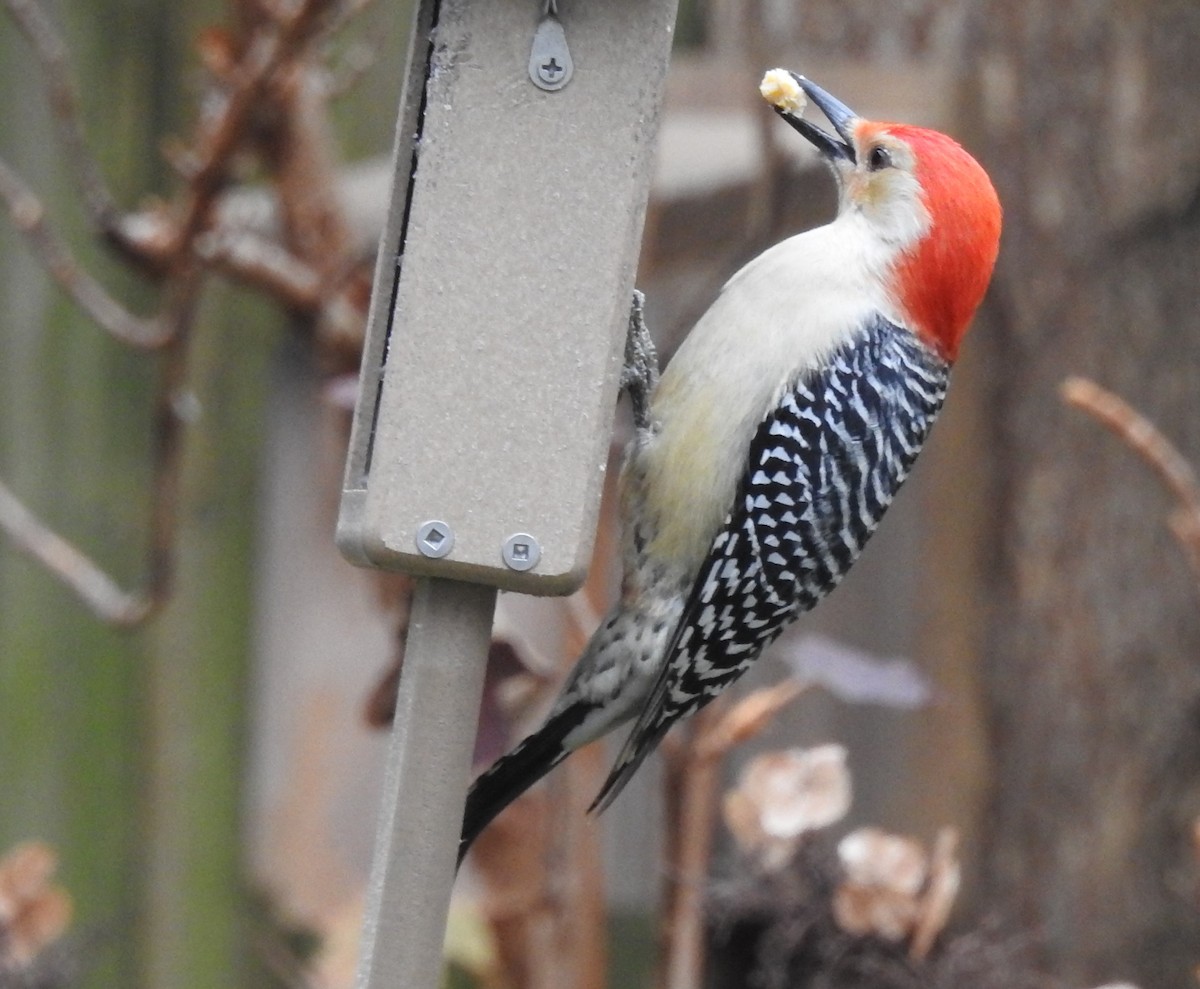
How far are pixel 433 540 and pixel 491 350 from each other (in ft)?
0.72

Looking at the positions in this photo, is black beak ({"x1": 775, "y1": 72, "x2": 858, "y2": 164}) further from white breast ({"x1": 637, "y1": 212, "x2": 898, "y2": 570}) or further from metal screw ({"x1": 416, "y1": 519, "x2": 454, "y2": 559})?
metal screw ({"x1": 416, "y1": 519, "x2": 454, "y2": 559})

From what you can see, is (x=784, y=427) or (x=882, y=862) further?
(x=882, y=862)

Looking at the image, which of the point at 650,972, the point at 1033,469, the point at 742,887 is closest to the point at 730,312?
the point at 742,887

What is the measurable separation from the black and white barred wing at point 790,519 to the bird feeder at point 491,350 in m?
0.51

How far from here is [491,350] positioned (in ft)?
6.20

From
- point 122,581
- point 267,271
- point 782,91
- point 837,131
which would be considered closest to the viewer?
point 782,91

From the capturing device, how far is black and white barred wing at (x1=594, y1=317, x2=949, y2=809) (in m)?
2.38

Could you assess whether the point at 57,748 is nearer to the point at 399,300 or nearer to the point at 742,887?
the point at 742,887

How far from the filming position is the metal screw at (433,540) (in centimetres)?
184

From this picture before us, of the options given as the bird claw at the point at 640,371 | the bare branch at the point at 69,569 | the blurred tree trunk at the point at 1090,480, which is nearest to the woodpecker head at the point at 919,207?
the bird claw at the point at 640,371

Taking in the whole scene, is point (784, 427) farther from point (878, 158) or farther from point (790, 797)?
point (790, 797)

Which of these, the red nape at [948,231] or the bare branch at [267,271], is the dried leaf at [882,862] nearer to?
the red nape at [948,231]

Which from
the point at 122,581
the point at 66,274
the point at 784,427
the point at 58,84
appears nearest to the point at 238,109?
the point at 58,84

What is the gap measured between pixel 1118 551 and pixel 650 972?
1.40m
